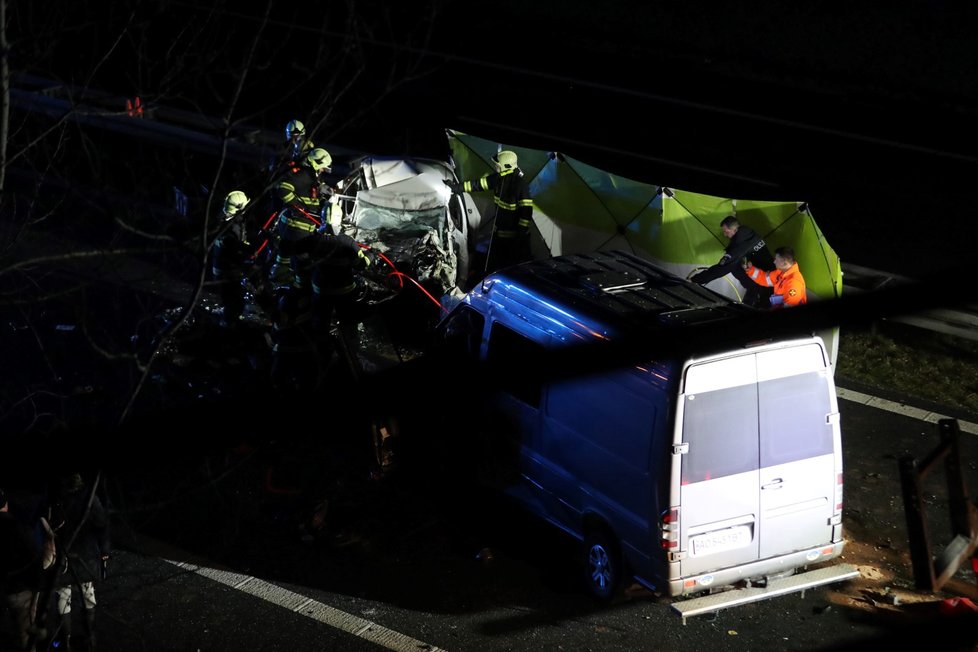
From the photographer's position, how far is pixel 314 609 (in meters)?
8.01

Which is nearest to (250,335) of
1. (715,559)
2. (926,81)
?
(715,559)

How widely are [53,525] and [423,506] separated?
10.5 feet

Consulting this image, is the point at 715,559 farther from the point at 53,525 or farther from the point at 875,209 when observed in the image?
the point at 875,209

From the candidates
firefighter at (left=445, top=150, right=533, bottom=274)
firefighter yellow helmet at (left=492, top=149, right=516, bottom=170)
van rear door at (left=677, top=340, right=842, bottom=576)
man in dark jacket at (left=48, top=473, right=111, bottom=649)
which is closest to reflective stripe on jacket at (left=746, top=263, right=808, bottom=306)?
firefighter at (left=445, top=150, right=533, bottom=274)

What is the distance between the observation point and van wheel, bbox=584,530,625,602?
7.86 metres

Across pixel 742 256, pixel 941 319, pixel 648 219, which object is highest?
A: pixel 648 219

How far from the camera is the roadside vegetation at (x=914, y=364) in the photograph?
11062 millimetres

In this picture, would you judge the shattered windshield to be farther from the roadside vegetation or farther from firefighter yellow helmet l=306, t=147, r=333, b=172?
the roadside vegetation

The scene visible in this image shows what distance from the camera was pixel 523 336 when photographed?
849 centimetres

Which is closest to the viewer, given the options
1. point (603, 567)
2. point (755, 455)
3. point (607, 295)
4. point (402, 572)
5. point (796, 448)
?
point (755, 455)

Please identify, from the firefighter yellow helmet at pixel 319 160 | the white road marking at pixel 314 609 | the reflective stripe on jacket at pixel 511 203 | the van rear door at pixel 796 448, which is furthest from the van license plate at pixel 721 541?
the firefighter yellow helmet at pixel 319 160

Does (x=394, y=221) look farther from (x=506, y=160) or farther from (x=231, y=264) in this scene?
(x=231, y=264)

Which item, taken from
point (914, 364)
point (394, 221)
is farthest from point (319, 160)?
point (914, 364)

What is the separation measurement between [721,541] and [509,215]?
565cm
